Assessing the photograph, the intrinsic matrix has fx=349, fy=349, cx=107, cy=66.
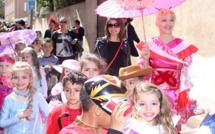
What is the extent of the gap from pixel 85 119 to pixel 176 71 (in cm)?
233

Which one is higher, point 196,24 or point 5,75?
point 196,24

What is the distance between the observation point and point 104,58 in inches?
214

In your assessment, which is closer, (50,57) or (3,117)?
(3,117)

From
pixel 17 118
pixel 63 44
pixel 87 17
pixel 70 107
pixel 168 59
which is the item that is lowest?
pixel 17 118

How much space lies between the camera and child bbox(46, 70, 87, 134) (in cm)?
356

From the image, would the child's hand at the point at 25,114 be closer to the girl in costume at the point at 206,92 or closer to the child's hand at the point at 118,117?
the child's hand at the point at 118,117

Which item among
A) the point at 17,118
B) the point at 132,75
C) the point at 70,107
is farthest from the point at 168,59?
the point at 17,118

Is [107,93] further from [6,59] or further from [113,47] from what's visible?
[6,59]

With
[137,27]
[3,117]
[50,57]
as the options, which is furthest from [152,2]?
[137,27]

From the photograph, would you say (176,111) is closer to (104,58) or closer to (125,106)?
(104,58)

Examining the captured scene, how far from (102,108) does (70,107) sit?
1378 mm

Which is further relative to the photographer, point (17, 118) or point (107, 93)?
point (17, 118)

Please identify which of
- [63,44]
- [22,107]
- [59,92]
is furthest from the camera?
[63,44]

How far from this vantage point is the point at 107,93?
7.75 ft
